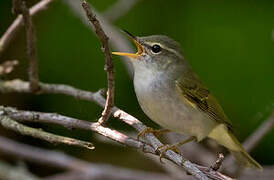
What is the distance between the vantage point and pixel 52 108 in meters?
3.96

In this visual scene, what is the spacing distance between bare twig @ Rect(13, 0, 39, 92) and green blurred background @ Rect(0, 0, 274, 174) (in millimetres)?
868

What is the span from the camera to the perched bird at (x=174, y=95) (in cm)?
282

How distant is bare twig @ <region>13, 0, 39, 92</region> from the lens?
2.72m

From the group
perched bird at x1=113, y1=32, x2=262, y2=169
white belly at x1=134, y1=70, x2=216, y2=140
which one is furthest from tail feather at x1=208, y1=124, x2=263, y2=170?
white belly at x1=134, y1=70, x2=216, y2=140

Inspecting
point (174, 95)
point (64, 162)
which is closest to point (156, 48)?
point (174, 95)

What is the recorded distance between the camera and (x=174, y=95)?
2.88 meters

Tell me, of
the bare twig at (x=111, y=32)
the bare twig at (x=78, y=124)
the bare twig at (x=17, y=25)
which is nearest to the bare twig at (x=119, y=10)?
the bare twig at (x=111, y=32)

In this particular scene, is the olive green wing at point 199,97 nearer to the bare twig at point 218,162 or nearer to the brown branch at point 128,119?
the brown branch at point 128,119

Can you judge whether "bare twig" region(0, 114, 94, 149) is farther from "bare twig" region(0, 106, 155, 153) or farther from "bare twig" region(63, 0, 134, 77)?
"bare twig" region(63, 0, 134, 77)

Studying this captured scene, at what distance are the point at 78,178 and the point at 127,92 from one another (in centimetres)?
81

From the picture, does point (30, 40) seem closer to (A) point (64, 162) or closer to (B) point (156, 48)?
(B) point (156, 48)

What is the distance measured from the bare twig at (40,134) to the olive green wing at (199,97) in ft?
3.19

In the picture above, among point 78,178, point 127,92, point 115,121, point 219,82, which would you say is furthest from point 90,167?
point 219,82

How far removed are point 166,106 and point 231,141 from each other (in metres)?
0.70
